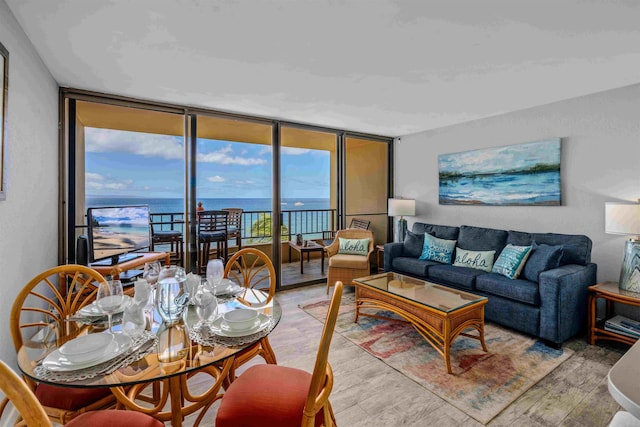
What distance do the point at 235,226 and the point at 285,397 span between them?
4.12m

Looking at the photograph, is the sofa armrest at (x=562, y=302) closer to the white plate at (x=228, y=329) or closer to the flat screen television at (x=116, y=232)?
the white plate at (x=228, y=329)

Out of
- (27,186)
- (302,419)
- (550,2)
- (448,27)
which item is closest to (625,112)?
(550,2)

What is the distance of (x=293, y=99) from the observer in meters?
3.46

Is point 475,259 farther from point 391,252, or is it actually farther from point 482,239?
point 391,252

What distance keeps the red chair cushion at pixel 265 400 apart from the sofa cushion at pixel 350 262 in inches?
109

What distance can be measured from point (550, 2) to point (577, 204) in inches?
99.1

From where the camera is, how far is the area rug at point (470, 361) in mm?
2080

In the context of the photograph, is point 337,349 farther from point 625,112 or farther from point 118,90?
point 625,112

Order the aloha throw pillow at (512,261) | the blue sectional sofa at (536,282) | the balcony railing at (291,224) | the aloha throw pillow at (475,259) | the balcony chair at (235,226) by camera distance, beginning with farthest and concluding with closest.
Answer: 1. the balcony railing at (291,224)
2. the balcony chair at (235,226)
3. the aloha throw pillow at (475,259)
4. the aloha throw pillow at (512,261)
5. the blue sectional sofa at (536,282)

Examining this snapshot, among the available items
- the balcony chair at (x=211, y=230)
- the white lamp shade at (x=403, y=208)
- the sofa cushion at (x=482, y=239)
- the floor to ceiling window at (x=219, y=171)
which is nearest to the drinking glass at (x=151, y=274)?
the floor to ceiling window at (x=219, y=171)

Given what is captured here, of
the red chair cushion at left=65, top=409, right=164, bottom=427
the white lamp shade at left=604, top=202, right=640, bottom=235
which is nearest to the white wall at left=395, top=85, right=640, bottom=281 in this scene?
the white lamp shade at left=604, top=202, right=640, bottom=235

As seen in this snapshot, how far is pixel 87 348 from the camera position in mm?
1218

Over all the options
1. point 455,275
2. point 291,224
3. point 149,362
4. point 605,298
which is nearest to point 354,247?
point 455,275

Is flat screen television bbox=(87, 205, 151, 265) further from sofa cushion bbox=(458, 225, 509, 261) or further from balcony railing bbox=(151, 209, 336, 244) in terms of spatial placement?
sofa cushion bbox=(458, 225, 509, 261)
